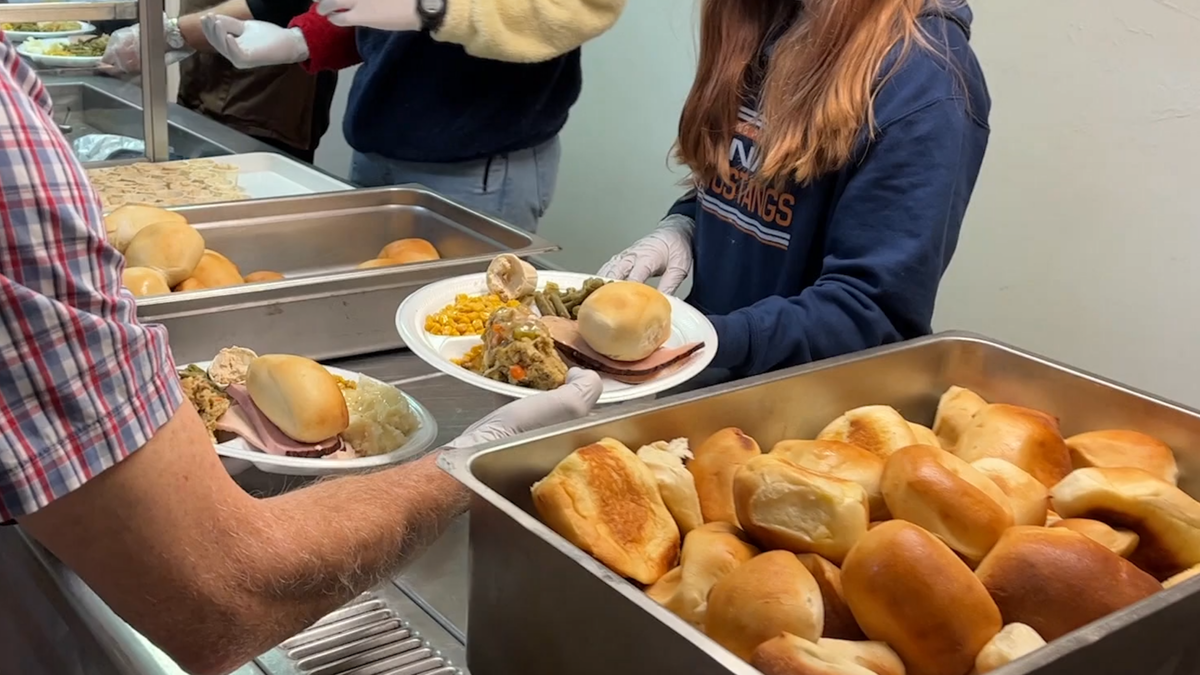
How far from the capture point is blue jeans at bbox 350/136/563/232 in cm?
211

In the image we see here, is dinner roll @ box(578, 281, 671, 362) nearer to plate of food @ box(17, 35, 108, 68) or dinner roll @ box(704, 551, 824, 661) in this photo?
dinner roll @ box(704, 551, 824, 661)

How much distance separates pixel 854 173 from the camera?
1.30 metres

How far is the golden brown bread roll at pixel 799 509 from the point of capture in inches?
25.7

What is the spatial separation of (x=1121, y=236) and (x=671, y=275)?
3.68 ft

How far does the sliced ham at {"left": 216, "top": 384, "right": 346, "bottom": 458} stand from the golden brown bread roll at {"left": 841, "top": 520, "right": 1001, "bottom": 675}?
0.61 meters

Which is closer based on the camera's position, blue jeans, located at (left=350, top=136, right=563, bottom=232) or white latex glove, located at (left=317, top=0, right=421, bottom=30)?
white latex glove, located at (left=317, top=0, right=421, bottom=30)

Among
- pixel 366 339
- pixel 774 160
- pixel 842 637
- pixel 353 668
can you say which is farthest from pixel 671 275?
pixel 842 637

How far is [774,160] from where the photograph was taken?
1.32m

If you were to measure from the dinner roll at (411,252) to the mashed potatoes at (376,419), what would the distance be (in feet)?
1.52

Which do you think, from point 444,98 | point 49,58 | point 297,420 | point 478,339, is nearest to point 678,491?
point 297,420

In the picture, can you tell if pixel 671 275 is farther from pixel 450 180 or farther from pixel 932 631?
pixel 932 631

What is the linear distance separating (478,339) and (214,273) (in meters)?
0.41

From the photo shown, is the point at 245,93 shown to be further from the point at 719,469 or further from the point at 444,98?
the point at 719,469

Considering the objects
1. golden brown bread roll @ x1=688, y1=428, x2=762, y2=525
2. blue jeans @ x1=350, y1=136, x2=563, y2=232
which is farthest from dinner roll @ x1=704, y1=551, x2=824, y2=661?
blue jeans @ x1=350, y1=136, x2=563, y2=232
